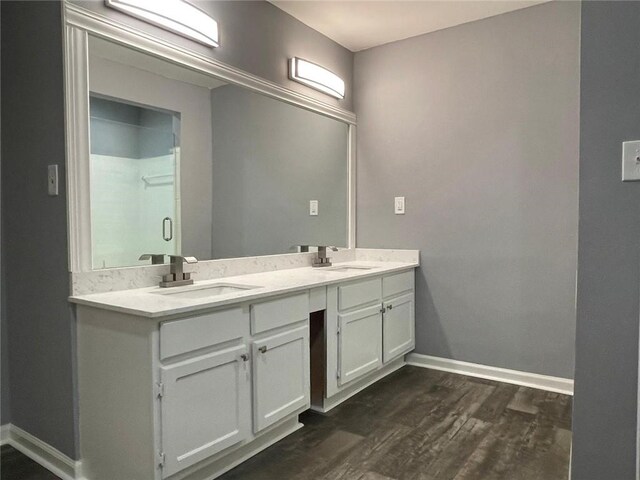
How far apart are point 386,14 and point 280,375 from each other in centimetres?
228

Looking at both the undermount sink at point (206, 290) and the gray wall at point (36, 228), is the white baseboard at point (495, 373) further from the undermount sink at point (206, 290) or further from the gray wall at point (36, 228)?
the gray wall at point (36, 228)

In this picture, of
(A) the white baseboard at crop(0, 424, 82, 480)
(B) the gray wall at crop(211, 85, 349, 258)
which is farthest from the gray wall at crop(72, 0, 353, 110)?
(A) the white baseboard at crop(0, 424, 82, 480)

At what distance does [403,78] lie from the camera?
3221mm

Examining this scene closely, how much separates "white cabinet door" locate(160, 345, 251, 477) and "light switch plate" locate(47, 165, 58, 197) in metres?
0.87

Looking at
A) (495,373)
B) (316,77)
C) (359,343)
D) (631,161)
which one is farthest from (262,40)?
(495,373)

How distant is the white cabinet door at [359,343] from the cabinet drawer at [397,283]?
5.9 inches

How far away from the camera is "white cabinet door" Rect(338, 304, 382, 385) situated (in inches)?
97.0

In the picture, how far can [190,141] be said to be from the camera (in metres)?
2.29

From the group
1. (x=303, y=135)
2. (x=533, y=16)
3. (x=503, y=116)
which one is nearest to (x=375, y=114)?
(x=303, y=135)

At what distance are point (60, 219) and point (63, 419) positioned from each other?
0.82m

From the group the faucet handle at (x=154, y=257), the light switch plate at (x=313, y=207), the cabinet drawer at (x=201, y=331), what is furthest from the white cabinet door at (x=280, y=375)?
Result: the light switch plate at (x=313, y=207)

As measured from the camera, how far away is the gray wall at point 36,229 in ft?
5.84

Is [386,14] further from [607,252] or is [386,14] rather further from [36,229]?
[36,229]

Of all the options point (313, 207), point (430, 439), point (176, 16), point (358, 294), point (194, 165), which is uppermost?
point (176, 16)
